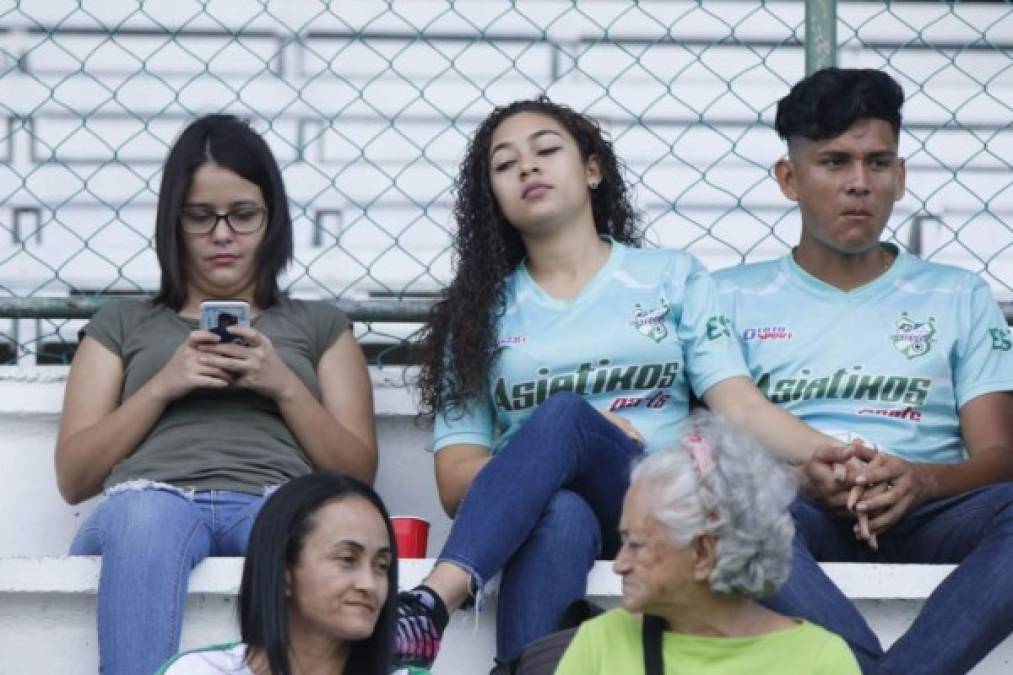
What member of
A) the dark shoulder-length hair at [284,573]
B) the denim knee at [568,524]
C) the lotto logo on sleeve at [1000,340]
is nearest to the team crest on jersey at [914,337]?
the lotto logo on sleeve at [1000,340]

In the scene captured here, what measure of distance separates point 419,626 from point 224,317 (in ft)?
2.42

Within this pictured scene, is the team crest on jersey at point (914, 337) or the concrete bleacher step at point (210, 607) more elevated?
the team crest on jersey at point (914, 337)

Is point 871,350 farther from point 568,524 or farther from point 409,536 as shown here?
point 409,536

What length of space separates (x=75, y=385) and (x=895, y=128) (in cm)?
156

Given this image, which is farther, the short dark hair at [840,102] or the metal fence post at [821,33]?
the metal fence post at [821,33]

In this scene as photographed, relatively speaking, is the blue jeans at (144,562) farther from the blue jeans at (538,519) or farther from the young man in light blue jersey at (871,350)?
the young man in light blue jersey at (871,350)

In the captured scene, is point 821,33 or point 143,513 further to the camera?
point 821,33

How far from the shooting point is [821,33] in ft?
13.7

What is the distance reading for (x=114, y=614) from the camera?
3.35 meters

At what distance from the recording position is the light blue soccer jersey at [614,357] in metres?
3.80

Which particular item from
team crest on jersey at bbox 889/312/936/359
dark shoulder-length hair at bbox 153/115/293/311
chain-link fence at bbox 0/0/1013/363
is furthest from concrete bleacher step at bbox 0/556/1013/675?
chain-link fence at bbox 0/0/1013/363

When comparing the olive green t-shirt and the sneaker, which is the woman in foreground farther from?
the olive green t-shirt

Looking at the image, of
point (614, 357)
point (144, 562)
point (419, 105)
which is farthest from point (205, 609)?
point (419, 105)

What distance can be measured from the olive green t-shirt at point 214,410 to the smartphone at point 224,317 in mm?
152
